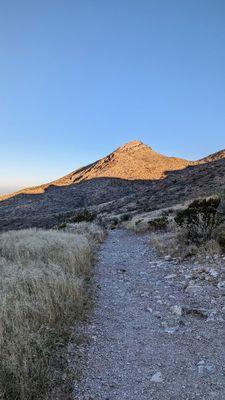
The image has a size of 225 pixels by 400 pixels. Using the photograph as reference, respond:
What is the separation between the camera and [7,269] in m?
8.02

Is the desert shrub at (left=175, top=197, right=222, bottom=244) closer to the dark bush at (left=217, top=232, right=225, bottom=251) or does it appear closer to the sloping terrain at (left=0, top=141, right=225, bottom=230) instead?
the dark bush at (left=217, top=232, right=225, bottom=251)

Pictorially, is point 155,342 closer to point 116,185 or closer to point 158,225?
point 158,225

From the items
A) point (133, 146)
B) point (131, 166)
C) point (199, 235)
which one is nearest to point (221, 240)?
point (199, 235)

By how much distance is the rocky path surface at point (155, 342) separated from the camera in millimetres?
3572

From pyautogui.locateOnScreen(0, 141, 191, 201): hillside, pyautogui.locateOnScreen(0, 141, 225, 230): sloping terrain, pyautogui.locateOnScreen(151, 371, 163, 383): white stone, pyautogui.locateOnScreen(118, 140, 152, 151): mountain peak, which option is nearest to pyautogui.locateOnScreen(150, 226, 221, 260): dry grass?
pyautogui.locateOnScreen(151, 371, 163, 383): white stone

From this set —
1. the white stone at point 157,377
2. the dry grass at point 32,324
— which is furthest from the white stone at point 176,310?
the white stone at point 157,377

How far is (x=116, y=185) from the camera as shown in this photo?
219 ft

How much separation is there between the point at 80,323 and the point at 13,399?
1.93 meters

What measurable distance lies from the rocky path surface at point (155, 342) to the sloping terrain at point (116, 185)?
31.5 meters

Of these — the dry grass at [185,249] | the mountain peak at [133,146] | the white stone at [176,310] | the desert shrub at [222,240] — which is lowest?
the white stone at [176,310]

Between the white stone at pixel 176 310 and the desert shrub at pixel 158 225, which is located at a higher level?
the desert shrub at pixel 158 225

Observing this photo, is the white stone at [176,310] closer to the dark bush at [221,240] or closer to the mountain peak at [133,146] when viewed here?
the dark bush at [221,240]

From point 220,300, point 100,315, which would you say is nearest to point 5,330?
point 100,315

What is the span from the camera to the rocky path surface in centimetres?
357
